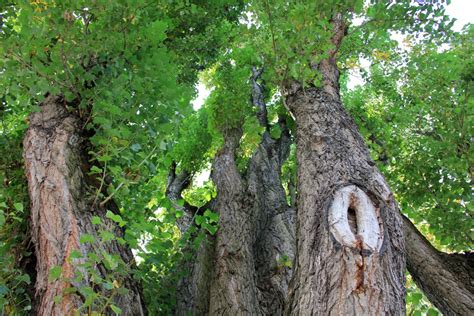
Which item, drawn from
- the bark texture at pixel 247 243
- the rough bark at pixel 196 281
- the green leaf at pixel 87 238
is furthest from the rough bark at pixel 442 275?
the green leaf at pixel 87 238

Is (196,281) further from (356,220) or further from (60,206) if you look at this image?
(356,220)

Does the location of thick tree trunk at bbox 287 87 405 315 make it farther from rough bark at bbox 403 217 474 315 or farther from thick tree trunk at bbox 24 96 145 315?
rough bark at bbox 403 217 474 315

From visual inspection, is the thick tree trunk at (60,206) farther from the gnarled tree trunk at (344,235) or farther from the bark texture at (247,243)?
the bark texture at (247,243)

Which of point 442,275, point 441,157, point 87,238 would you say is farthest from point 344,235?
point 441,157

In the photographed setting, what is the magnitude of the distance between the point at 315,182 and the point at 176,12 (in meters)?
4.41

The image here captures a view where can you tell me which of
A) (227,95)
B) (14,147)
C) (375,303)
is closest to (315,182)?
(375,303)

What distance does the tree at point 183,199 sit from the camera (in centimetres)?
215

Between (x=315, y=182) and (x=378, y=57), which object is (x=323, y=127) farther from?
(x=378, y=57)

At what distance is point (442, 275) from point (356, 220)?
1.96 meters

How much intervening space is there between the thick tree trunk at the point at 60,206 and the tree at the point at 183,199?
12 mm

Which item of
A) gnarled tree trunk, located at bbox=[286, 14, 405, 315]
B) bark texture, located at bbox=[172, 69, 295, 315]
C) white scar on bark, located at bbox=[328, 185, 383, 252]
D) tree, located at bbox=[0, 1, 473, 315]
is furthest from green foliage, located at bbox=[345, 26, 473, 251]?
white scar on bark, located at bbox=[328, 185, 383, 252]

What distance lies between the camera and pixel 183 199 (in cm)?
358

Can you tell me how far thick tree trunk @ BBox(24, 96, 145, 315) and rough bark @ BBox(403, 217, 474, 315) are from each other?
2756 millimetres

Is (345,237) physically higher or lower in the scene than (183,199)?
lower
